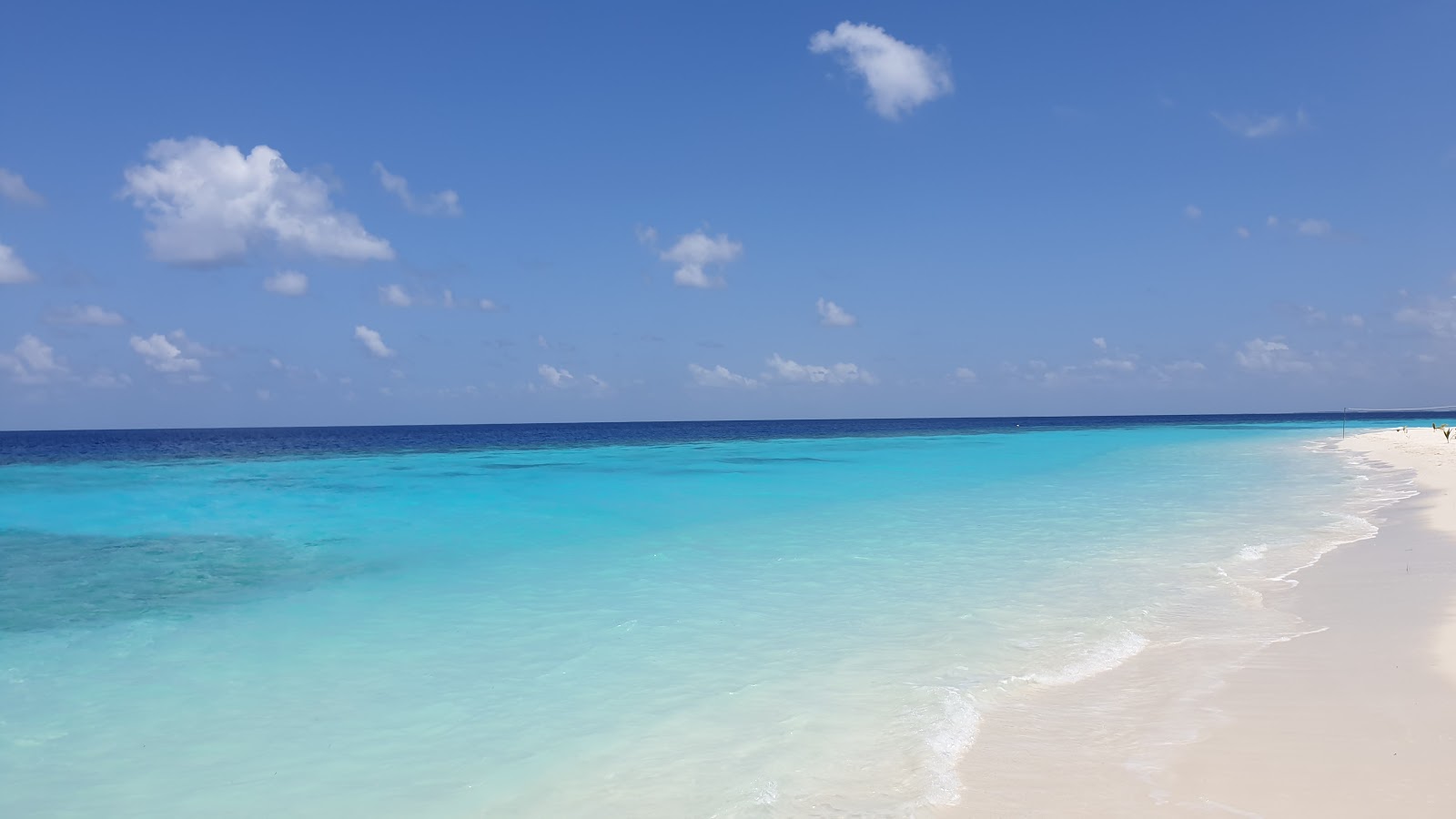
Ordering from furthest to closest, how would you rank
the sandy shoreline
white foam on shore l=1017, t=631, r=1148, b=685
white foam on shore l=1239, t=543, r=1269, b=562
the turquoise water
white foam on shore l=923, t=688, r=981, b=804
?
white foam on shore l=1239, t=543, r=1269, b=562 → white foam on shore l=1017, t=631, r=1148, b=685 → the turquoise water → white foam on shore l=923, t=688, r=981, b=804 → the sandy shoreline

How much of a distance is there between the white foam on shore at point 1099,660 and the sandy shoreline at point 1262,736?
15 centimetres

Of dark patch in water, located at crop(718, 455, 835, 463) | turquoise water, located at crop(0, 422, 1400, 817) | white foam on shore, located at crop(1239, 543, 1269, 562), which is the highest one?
dark patch in water, located at crop(718, 455, 835, 463)

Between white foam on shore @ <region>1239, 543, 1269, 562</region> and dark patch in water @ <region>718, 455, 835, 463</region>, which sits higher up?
dark patch in water @ <region>718, 455, 835, 463</region>

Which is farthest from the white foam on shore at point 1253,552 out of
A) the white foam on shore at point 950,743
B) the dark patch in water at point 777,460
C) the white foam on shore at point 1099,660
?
the dark patch in water at point 777,460

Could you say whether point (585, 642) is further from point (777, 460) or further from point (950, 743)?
point (777, 460)

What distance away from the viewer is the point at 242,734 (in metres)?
5.10

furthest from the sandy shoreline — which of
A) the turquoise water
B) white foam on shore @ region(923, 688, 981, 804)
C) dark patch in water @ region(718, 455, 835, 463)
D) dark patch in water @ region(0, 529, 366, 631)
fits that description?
dark patch in water @ region(718, 455, 835, 463)

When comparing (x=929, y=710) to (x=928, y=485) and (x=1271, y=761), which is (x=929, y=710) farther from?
(x=928, y=485)

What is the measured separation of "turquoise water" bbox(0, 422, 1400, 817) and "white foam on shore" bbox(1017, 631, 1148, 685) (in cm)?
3

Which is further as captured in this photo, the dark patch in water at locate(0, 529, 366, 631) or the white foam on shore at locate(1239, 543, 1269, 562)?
the white foam on shore at locate(1239, 543, 1269, 562)

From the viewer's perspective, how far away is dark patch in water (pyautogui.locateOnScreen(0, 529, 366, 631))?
343 inches

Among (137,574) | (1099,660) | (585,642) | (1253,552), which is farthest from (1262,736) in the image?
(137,574)

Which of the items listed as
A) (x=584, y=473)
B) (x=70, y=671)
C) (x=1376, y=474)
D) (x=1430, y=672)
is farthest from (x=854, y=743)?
(x=584, y=473)

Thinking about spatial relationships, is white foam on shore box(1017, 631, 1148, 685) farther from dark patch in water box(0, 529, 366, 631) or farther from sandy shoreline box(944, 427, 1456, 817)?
dark patch in water box(0, 529, 366, 631)
